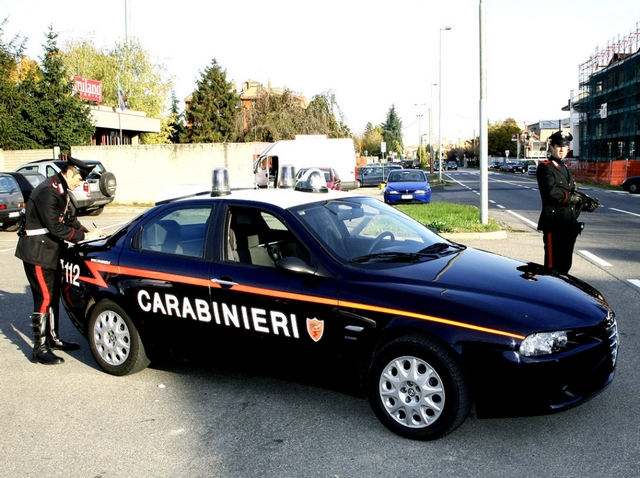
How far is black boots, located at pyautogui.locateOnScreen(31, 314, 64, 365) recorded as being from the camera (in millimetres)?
5633

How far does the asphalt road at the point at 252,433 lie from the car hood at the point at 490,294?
0.73 metres

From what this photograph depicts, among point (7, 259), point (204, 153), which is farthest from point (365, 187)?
point (7, 259)

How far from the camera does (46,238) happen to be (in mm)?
5707

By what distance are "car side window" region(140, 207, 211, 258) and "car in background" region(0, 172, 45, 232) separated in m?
12.9

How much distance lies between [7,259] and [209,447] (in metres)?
9.79

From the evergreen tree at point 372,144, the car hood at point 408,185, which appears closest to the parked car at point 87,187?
the car hood at point 408,185

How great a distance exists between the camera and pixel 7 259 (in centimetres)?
1210

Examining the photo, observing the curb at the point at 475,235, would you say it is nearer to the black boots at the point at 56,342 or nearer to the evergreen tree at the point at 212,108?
the black boots at the point at 56,342

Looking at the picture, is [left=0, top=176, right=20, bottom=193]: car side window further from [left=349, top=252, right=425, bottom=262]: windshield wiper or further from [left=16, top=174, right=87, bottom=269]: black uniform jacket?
[left=349, top=252, right=425, bottom=262]: windshield wiper

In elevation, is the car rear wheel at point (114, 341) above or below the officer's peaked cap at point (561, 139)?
below

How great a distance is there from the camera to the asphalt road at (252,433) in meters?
3.58

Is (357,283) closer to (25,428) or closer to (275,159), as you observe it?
(25,428)

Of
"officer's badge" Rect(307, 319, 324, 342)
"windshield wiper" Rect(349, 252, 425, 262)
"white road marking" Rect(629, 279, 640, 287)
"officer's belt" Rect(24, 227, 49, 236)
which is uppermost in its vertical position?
"officer's belt" Rect(24, 227, 49, 236)

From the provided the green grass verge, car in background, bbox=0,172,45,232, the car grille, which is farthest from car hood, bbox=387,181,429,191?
the car grille
